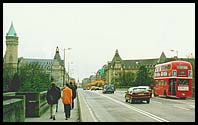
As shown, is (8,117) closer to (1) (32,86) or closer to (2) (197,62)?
(1) (32,86)

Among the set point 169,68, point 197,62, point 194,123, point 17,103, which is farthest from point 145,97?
point 17,103

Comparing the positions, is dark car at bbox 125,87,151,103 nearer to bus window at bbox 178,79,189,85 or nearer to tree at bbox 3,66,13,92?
bus window at bbox 178,79,189,85

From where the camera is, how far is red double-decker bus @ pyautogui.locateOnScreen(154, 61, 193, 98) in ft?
146

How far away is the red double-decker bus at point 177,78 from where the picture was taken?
146ft

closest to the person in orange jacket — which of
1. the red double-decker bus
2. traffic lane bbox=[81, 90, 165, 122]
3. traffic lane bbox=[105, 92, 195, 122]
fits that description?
traffic lane bbox=[81, 90, 165, 122]

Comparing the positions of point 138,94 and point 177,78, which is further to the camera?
point 177,78

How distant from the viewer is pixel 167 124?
18.4m

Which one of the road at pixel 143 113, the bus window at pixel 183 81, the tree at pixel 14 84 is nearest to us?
the road at pixel 143 113

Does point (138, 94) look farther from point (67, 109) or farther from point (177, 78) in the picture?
point (67, 109)

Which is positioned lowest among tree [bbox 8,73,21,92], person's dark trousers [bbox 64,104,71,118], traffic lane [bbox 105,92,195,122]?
traffic lane [bbox 105,92,195,122]

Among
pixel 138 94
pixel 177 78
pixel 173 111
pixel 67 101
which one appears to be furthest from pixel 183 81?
pixel 67 101

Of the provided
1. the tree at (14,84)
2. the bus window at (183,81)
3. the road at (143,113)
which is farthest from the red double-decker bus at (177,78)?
the tree at (14,84)

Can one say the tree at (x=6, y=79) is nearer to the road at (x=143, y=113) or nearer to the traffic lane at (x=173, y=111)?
the road at (x=143, y=113)

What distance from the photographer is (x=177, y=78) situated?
4478cm
